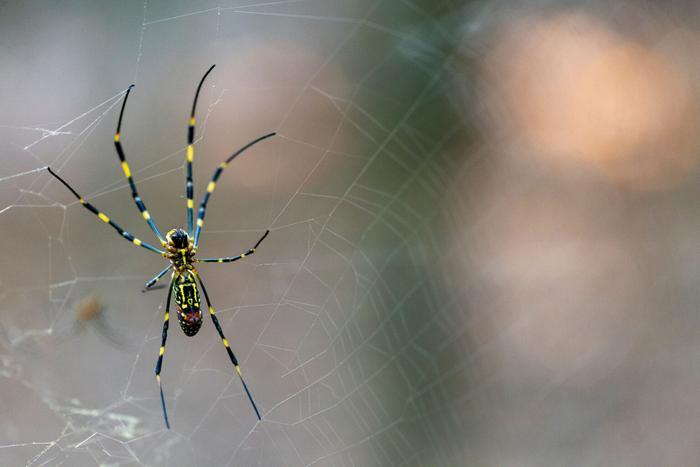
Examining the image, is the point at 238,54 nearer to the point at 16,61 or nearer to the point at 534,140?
the point at 16,61

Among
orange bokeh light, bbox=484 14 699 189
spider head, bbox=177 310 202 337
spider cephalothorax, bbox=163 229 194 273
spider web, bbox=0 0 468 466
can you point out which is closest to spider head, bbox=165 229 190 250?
spider cephalothorax, bbox=163 229 194 273

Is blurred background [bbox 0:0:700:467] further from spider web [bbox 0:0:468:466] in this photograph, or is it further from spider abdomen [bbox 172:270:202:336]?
spider abdomen [bbox 172:270:202:336]

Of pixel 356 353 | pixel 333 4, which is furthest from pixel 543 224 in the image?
pixel 333 4

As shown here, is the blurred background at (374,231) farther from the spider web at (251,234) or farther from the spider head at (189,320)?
the spider head at (189,320)

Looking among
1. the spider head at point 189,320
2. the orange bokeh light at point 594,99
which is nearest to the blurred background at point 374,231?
the orange bokeh light at point 594,99

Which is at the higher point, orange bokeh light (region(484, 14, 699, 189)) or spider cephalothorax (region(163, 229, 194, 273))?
orange bokeh light (region(484, 14, 699, 189))

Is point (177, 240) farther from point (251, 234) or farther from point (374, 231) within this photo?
point (251, 234)
